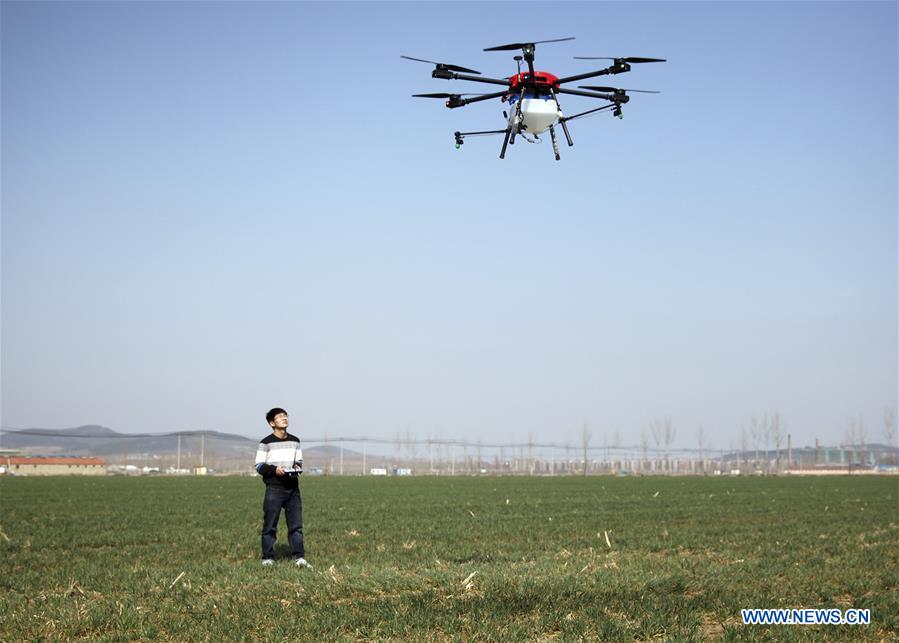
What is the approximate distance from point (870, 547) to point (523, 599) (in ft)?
35.6

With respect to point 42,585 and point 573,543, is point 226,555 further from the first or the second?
point 573,543

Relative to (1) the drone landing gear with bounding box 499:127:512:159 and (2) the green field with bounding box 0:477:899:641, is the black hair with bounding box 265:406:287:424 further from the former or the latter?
(1) the drone landing gear with bounding box 499:127:512:159

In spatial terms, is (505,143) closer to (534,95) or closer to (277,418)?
(534,95)

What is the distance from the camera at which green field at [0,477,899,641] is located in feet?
29.3

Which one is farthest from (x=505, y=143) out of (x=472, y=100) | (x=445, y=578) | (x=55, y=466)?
(x=55, y=466)

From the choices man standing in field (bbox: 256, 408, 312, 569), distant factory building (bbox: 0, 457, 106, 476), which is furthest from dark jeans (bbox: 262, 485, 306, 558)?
distant factory building (bbox: 0, 457, 106, 476)

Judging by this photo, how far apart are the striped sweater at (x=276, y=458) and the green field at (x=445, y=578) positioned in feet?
4.55

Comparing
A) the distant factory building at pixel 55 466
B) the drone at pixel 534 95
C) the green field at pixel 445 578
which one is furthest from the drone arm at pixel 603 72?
the distant factory building at pixel 55 466

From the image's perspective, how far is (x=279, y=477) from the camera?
13.9m

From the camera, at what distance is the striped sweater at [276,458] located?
1384cm

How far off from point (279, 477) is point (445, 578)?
149 inches

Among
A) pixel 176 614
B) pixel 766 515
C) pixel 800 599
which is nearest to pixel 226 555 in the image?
pixel 176 614

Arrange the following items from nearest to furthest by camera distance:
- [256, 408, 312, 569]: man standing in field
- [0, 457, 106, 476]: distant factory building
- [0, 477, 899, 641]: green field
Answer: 1. [0, 477, 899, 641]: green field
2. [256, 408, 312, 569]: man standing in field
3. [0, 457, 106, 476]: distant factory building

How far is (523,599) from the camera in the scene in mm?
9961
